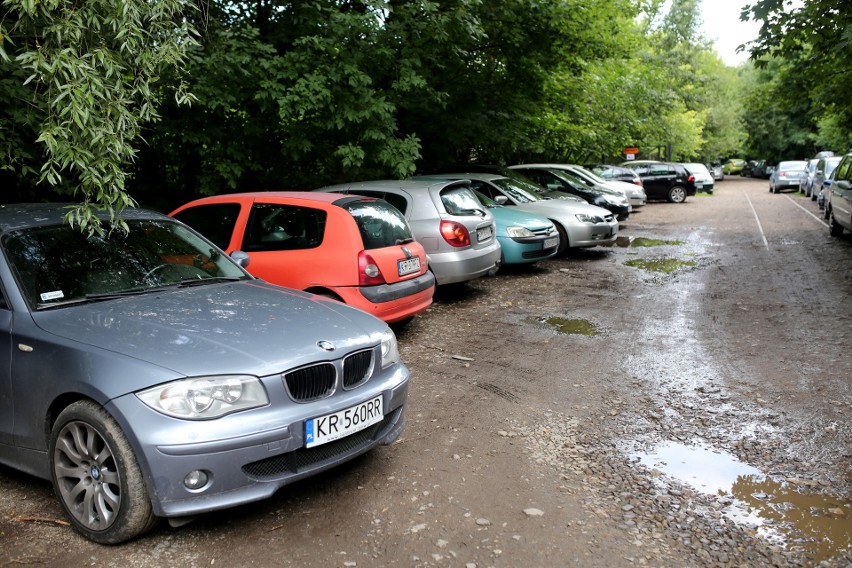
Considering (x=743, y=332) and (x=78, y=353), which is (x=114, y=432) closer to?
(x=78, y=353)

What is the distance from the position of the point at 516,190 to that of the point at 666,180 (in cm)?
1812

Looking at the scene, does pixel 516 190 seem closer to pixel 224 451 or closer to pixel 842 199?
pixel 842 199

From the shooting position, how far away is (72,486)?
362 centimetres

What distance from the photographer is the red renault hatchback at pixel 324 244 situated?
22.7ft

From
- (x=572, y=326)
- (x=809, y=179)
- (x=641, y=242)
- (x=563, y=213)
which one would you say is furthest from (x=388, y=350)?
(x=809, y=179)

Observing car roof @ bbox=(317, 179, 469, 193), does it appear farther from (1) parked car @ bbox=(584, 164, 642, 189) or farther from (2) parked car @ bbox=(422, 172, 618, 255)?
(1) parked car @ bbox=(584, 164, 642, 189)

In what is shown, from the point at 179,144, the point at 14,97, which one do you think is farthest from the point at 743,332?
the point at 179,144

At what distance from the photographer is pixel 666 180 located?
29.5 metres

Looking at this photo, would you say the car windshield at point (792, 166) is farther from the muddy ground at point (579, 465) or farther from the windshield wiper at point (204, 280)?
the windshield wiper at point (204, 280)

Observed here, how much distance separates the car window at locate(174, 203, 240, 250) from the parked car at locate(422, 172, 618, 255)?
6350 millimetres

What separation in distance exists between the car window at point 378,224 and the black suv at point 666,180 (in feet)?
78.6

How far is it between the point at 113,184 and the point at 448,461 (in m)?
2.72

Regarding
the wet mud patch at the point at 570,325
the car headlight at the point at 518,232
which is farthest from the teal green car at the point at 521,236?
the wet mud patch at the point at 570,325

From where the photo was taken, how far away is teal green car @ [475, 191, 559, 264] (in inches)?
450
